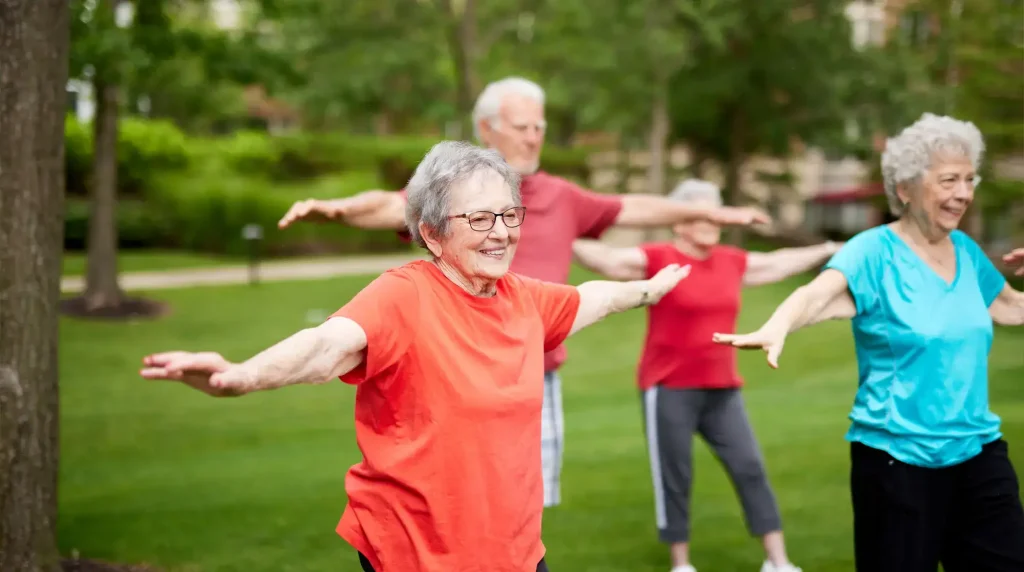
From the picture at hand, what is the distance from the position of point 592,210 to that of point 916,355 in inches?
70.7

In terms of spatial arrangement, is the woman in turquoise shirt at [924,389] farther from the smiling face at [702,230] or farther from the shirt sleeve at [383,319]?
the smiling face at [702,230]

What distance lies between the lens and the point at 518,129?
480 cm

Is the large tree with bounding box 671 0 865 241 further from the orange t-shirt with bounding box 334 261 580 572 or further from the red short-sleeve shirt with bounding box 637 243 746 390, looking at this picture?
the orange t-shirt with bounding box 334 261 580 572

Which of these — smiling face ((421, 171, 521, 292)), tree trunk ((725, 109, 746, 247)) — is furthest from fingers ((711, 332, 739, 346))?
tree trunk ((725, 109, 746, 247))

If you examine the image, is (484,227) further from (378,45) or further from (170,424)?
(378,45)

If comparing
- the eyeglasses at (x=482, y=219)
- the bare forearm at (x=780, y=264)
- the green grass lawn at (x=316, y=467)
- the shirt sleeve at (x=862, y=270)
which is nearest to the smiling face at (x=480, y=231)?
the eyeglasses at (x=482, y=219)

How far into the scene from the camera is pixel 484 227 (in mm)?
3008

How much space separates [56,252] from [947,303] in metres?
3.36

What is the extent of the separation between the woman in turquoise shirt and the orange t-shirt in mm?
1022

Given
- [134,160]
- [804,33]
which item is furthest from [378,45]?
[804,33]

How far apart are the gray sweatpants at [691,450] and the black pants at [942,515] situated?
1.54 meters

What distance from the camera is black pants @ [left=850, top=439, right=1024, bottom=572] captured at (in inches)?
142

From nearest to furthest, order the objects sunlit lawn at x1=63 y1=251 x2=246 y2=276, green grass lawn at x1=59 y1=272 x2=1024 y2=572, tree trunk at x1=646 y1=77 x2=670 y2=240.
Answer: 1. green grass lawn at x1=59 y1=272 x2=1024 y2=572
2. sunlit lawn at x1=63 y1=251 x2=246 y2=276
3. tree trunk at x1=646 y1=77 x2=670 y2=240

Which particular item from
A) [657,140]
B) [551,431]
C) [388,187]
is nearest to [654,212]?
[551,431]
